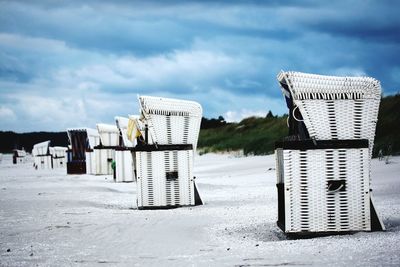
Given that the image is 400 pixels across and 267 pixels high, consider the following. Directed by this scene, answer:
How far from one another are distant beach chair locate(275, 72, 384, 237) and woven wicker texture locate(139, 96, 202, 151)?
6.53 m

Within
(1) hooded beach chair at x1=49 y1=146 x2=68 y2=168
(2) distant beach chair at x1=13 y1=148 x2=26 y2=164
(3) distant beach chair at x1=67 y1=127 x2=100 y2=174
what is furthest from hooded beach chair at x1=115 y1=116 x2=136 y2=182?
(2) distant beach chair at x1=13 y1=148 x2=26 y2=164

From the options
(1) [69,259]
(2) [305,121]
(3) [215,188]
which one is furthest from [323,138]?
(3) [215,188]

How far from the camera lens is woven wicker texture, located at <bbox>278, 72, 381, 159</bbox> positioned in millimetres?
8930

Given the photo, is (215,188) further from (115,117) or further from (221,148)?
(221,148)

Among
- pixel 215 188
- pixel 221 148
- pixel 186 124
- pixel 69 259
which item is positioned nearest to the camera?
pixel 69 259

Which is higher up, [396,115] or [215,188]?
[396,115]

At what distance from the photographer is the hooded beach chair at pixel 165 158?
14938 mm

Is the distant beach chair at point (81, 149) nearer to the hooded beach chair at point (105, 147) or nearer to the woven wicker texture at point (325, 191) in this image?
the hooded beach chair at point (105, 147)

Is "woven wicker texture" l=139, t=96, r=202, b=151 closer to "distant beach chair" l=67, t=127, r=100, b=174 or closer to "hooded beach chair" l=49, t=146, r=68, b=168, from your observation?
"distant beach chair" l=67, t=127, r=100, b=174

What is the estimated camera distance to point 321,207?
884cm

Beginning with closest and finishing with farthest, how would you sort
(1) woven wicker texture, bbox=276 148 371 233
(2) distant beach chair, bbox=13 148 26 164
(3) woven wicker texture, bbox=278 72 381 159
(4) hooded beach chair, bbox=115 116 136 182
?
1. (1) woven wicker texture, bbox=276 148 371 233
2. (3) woven wicker texture, bbox=278 72 381 159
3. (4) hooded beach chair, bbox=115 116 136 182
4. (2) distant beach chair, bbox=13 148 26 164

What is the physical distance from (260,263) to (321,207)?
2146 mm

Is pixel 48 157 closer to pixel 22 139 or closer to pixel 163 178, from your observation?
pixel 163 178

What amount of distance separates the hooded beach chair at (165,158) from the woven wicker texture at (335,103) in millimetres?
6476
